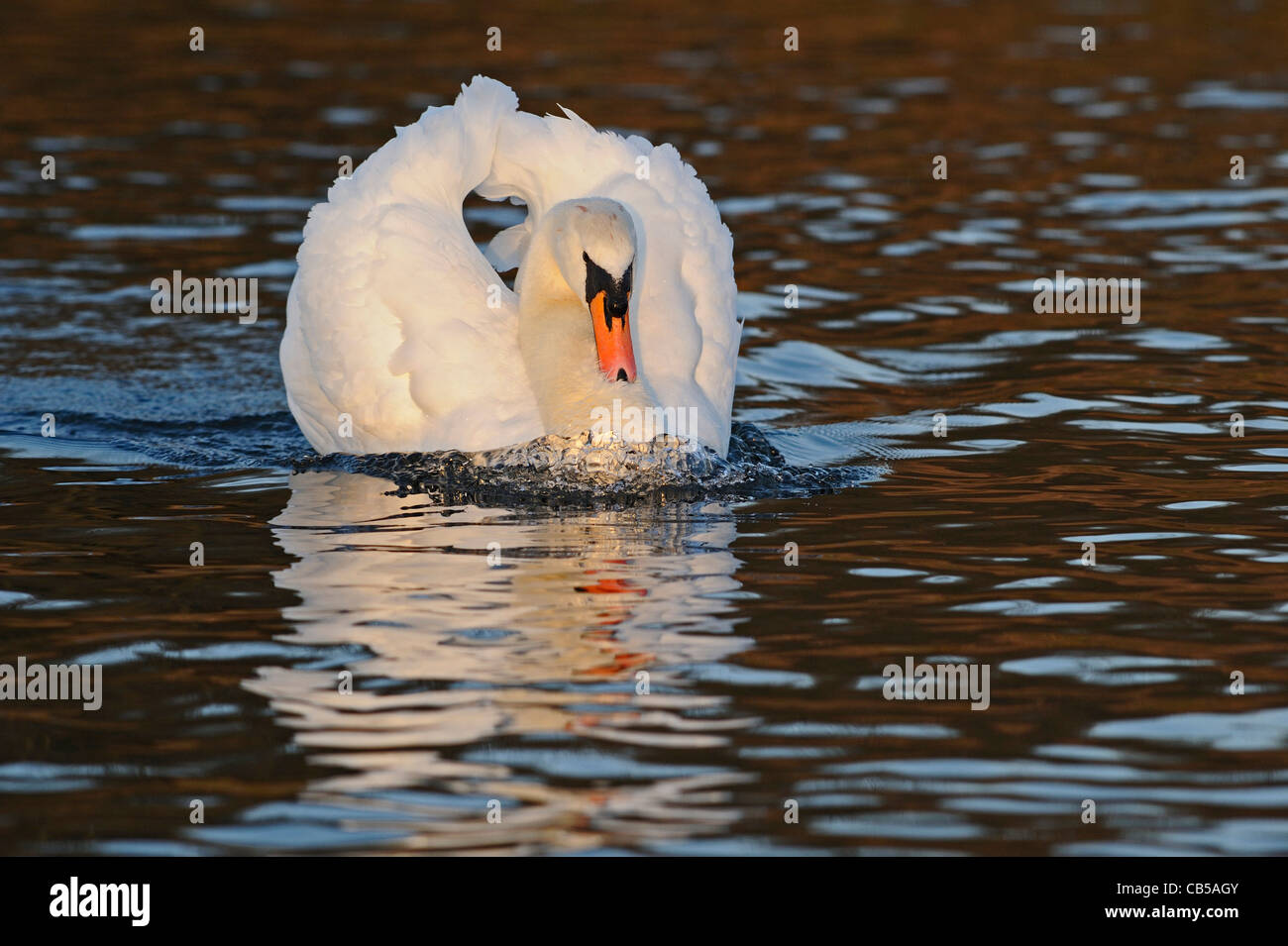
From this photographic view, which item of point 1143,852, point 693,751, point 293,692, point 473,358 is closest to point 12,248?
point 473,358

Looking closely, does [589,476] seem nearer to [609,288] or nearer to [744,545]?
[609,288]

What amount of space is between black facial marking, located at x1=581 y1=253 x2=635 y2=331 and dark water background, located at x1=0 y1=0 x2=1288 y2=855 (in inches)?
38.4

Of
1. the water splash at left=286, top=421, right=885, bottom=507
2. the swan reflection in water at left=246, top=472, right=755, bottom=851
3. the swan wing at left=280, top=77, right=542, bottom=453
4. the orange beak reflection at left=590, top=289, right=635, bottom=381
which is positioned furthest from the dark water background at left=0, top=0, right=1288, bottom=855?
the orange beak reflection at left=590, top=289, right=635, bottom=381

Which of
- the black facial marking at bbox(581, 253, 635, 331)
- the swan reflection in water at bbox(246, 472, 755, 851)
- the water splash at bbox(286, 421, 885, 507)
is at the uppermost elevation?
the black facial marking at bbox(581, 253, 635, 331)

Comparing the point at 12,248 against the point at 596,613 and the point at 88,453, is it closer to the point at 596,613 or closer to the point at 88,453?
the point at 88,453

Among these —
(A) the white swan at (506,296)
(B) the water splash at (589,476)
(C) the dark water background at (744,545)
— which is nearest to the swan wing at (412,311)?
(A) the white swan at (506,296)

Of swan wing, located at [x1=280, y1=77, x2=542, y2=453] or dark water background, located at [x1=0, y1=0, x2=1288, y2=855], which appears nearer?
dark water background, located at [x1=0, y1=0, x2=1288, y2=855]

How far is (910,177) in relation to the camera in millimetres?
18656

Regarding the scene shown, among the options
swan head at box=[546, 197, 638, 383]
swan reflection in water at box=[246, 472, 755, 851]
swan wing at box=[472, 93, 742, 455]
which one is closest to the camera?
swan reflection in water at box=[246, 472, 755, 851]

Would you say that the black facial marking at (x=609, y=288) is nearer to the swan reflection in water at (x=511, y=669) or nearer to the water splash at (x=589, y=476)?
the water splash at (x=589, y=476)

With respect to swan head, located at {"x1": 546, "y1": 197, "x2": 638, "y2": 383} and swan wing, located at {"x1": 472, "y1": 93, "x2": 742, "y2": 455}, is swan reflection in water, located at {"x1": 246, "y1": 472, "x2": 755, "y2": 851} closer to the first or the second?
swan head, located at {"x1": 546, "y1": 197, "x2": 638, "y2": 383}

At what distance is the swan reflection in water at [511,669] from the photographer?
6.36 metres

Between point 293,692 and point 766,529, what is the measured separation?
2889 millimetres

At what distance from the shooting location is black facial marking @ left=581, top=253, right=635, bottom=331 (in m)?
9.78
